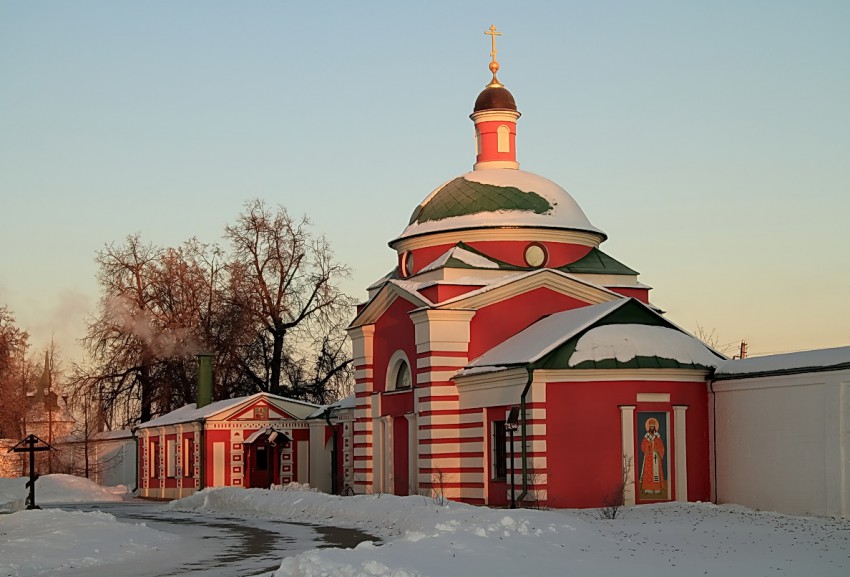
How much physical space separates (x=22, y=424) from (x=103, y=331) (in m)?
8.54

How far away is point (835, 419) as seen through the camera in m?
24.4

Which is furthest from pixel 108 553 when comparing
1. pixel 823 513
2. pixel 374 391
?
pixel 374 391

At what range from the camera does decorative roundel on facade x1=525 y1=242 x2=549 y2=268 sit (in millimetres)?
34391

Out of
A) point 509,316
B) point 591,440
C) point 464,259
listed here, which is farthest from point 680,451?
point 464,259

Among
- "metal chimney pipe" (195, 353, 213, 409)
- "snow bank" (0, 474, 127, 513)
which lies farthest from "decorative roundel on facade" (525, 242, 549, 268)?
"snow bank" (0, 474, 127, 513)

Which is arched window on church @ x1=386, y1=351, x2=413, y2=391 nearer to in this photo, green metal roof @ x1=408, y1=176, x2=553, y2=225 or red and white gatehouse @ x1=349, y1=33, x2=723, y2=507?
red and white gatehouse @ x1=349, y1=33, x2=723, y2=507

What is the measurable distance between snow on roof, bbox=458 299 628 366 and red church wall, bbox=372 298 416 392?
2372 mm

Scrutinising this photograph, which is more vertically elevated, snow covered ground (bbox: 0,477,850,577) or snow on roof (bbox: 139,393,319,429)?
snow on roof (bbox: 139,393,319,429)

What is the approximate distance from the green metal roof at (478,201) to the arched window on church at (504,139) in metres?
2.11

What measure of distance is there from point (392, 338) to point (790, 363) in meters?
12.3

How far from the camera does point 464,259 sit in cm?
3372

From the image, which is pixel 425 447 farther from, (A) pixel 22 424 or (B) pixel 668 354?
(A) pixel 22 424

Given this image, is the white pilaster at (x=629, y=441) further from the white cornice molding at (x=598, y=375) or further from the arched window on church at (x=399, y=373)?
the arched window on church at (x=399, y=373)

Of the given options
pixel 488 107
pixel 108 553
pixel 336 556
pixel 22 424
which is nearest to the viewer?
pixel 336 556
